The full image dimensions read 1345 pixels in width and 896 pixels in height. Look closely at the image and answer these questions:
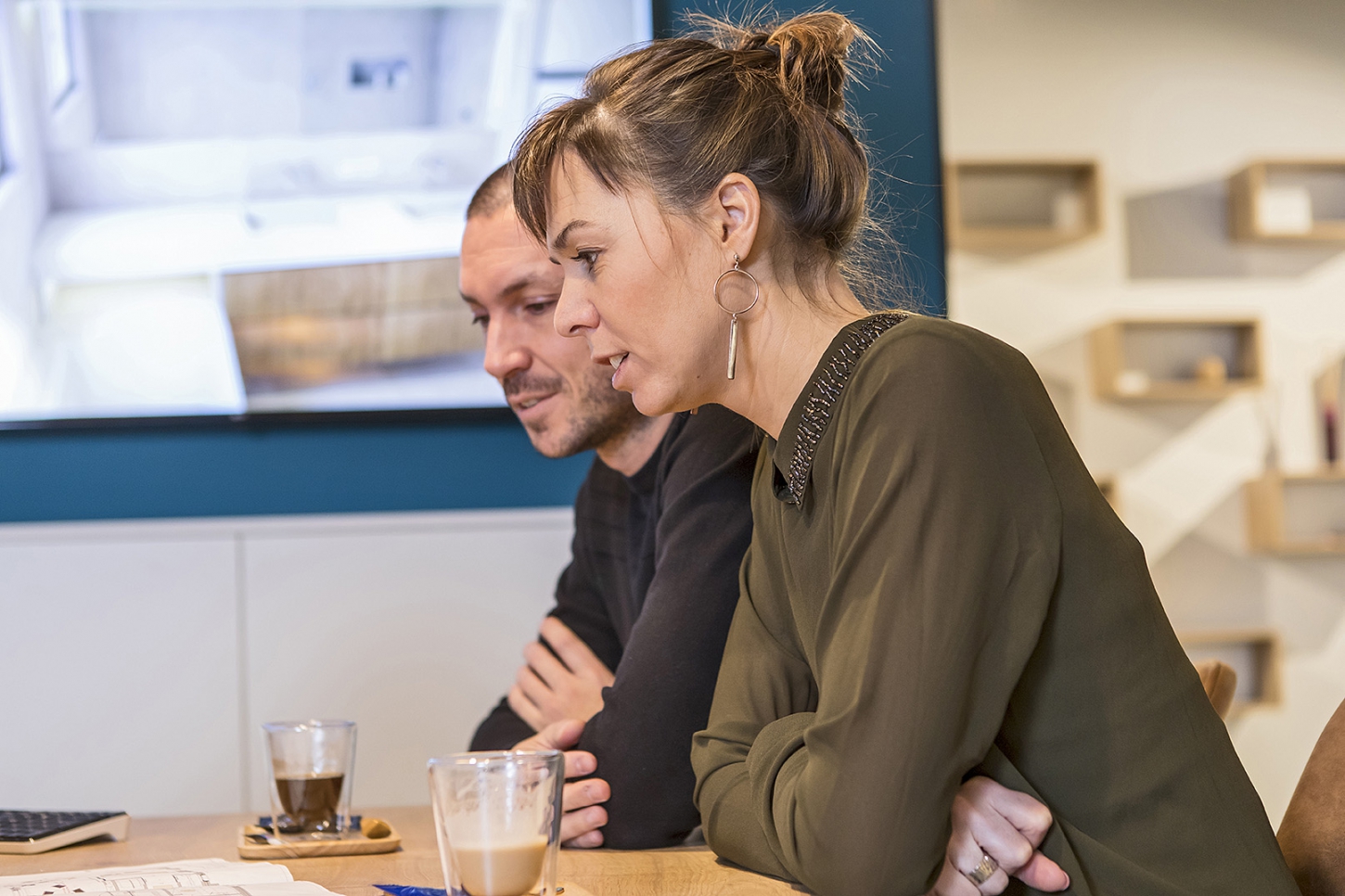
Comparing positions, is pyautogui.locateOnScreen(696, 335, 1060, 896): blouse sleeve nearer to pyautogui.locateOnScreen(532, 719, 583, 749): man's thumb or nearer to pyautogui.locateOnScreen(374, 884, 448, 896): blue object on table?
pyautogui.locateOnScreen(374, 884, 448, 896): blue object on table

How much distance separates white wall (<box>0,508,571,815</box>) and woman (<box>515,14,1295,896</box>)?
A: 3.91ft

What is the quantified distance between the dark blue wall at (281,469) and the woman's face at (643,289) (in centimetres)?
134

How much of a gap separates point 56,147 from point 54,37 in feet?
0.72

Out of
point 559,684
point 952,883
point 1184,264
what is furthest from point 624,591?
point 1184,264

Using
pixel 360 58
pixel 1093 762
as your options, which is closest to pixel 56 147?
pixel 360 58

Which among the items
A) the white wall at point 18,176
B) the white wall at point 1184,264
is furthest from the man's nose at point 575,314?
the white wall at point 1184,264

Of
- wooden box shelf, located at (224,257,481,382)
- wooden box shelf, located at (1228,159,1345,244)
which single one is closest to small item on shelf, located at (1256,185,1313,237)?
wooden box shelf, located at (1228,159,1345,244)

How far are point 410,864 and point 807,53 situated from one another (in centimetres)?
79

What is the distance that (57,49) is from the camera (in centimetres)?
234

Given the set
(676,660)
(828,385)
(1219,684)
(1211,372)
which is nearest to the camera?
(828,385)

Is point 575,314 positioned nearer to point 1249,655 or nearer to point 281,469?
point 281,469

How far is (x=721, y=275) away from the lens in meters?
1.01

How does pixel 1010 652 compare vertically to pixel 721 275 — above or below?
below

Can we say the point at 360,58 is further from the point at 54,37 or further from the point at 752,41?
the point at 752,41
